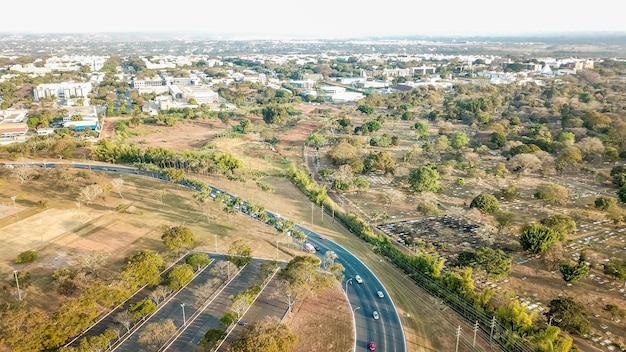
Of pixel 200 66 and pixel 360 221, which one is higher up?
pixel 200 66

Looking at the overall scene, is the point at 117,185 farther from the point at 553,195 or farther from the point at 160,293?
the point at 553,195

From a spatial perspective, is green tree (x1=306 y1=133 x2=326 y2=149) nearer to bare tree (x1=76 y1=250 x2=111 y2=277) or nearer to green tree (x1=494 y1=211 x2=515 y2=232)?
green tree (x1=494 y1=211 x2=515 y2=232)

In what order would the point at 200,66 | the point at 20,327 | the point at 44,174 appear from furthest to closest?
the point at 200,66 → the point at 44,174 → the point at 20,327

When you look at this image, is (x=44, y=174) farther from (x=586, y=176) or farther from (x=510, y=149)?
(x=586, y=176)

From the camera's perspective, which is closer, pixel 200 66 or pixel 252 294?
pixel 252 294

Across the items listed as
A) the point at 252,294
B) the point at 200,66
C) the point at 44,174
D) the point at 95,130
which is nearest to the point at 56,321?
the point at 252,294

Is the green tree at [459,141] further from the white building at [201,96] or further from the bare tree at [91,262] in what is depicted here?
the white building at [201,96]

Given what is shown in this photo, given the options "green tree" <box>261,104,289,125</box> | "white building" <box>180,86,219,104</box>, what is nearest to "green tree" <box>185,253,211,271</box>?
"green tree" <box>261,104,289,125</box>

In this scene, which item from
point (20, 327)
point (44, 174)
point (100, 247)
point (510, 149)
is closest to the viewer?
point (20, 327)
